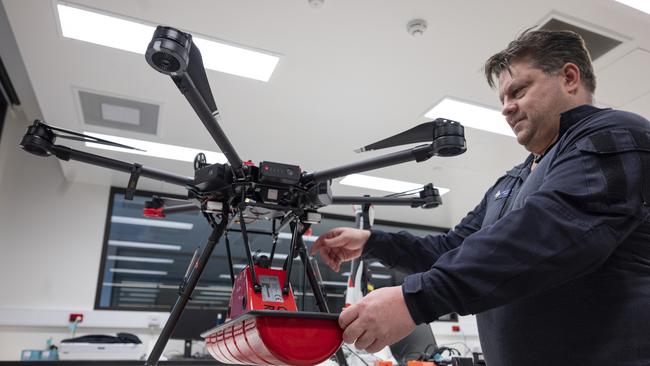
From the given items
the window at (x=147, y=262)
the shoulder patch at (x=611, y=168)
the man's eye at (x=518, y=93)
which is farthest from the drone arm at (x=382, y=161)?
the window at (x=147, y=262)

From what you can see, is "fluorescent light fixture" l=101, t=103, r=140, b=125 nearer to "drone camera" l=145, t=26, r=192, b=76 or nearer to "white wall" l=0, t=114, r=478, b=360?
"white wall" l=0, t=114, r=478, b=360

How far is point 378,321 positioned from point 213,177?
18.5 inches

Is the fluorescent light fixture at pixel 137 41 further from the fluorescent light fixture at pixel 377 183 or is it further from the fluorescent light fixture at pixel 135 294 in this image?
the fluorescent light fixture at pixel 135 294

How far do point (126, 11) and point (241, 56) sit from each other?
0.77 m

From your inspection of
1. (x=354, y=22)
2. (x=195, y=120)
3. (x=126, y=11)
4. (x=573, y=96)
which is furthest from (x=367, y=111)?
(x=573, y=96)

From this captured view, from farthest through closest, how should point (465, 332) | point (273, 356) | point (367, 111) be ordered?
1. point (465, 332)
2. point (367, 111)
3. point (273, 356)

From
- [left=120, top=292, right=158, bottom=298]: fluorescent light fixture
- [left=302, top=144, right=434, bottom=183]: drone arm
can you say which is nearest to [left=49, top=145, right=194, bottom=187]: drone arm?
[left=302, top=144, right=434, bottom=183]: drone arm

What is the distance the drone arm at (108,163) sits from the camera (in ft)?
3.14

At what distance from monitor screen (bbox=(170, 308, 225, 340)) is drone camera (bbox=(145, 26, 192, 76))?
13.7ft

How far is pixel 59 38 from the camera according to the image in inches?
111

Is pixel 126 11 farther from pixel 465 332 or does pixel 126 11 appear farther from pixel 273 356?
pixel 465 332

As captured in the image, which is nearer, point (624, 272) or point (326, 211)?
point (624, 272)

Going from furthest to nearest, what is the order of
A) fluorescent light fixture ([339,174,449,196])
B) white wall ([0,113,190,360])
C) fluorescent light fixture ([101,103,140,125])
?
fluorescent light fixture ([339,174,449,196]) → white wall ([0,113,190,360]) → fluorescent light fixture ([101,103,140,125])

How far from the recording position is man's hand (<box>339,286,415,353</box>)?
670mm
